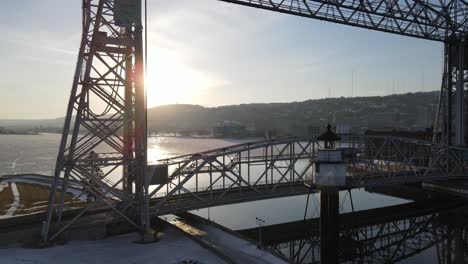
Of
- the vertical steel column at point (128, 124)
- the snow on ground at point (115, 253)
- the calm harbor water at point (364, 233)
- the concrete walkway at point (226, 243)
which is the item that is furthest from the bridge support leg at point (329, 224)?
the vertical steel column at point (128, 124)

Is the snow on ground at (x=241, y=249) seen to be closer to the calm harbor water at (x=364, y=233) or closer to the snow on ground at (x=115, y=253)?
the snow on ground at (x=115, y=253)

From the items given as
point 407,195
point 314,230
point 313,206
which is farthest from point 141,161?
point 407,195

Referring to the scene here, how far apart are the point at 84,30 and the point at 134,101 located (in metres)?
5.18

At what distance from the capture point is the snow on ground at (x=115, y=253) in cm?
1759

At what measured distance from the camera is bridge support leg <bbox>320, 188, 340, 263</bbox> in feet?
71.7

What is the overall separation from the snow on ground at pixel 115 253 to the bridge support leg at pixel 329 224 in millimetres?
7360

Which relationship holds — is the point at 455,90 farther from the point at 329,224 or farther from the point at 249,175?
the point at 329,224

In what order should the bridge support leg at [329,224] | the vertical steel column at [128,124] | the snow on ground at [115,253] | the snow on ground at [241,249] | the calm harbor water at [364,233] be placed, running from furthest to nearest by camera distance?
the calm harbor water at [364,233]
the vertical steel column at [128,124]
the bridge support leg at [329,224]
the snow on ground at [241,249]
the snow on ground at [115,253]

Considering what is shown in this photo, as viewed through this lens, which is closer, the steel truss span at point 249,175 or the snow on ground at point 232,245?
the snow on ground at point 232,245

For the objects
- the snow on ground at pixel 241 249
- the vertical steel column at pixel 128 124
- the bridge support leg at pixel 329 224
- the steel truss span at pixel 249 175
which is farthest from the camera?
the steel truss span at pixel 249 175

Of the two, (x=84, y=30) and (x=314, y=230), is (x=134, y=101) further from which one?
(x=314, y=230)

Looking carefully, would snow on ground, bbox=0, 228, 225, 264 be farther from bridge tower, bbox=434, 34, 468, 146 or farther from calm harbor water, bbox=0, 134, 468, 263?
bridge tower, bbox=434, 34, 468, 146

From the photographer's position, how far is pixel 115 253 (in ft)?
61.7

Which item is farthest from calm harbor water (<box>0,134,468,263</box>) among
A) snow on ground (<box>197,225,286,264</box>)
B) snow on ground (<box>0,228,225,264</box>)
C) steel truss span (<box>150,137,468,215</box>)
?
snow on ground (<box>0,228,225,264</box>)
